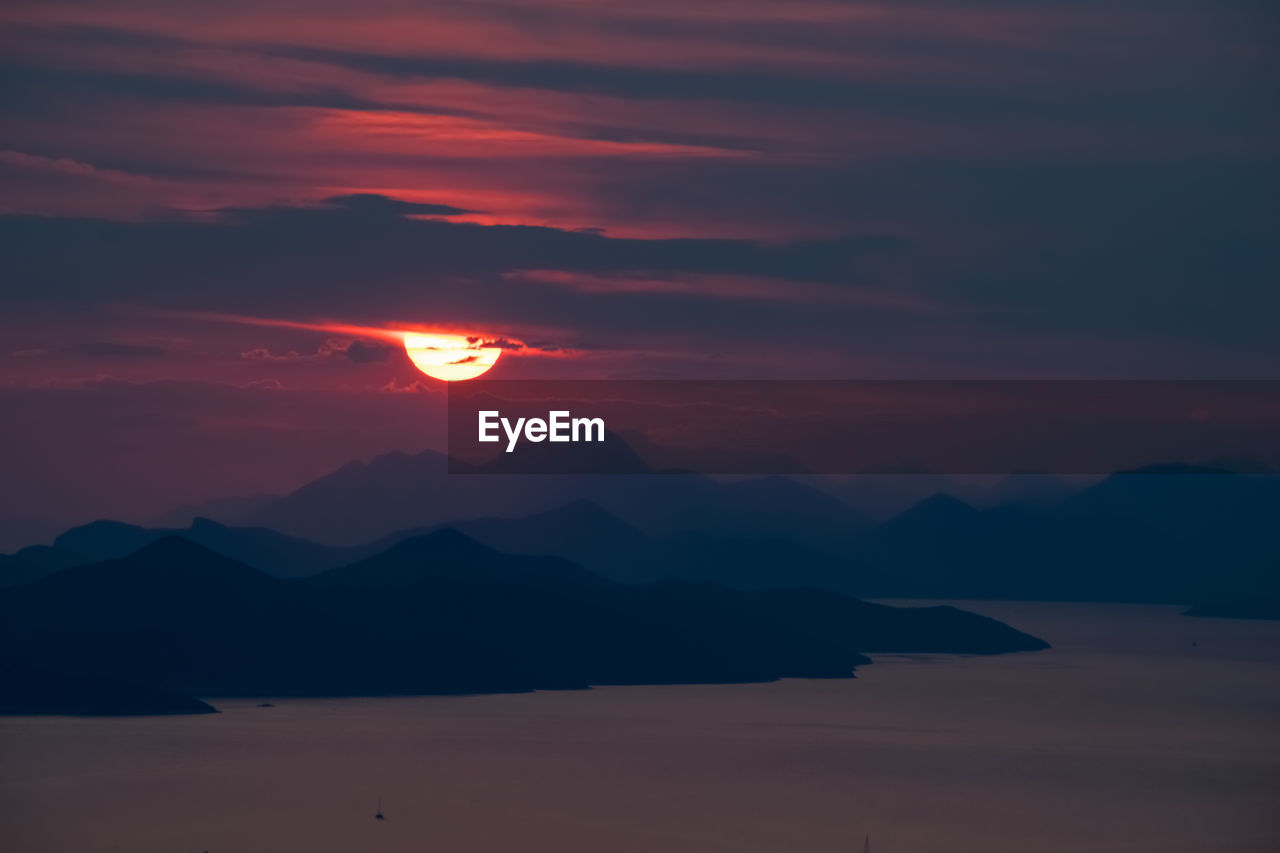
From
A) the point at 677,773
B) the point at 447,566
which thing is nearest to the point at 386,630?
the point at 447,566

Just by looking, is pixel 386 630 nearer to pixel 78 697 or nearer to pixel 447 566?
pixel 447 566

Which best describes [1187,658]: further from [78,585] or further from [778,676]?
[78,585]

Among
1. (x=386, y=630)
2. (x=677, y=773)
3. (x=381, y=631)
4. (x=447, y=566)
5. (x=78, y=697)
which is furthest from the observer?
(x=447, y=566)

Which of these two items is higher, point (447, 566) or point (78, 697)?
point (447, 566)

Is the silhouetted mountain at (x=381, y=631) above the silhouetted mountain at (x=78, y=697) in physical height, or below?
above

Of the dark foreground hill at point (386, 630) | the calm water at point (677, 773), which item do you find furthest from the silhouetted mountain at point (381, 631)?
the calm water at point (677, 773)

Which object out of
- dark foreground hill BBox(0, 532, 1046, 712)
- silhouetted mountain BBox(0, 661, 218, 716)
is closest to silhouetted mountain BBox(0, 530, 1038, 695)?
dark foreground hill BBox(0, 532, 1046, 712)

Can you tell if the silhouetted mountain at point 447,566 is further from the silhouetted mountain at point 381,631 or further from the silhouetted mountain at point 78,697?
the silhouetted mountain at point 78,697
